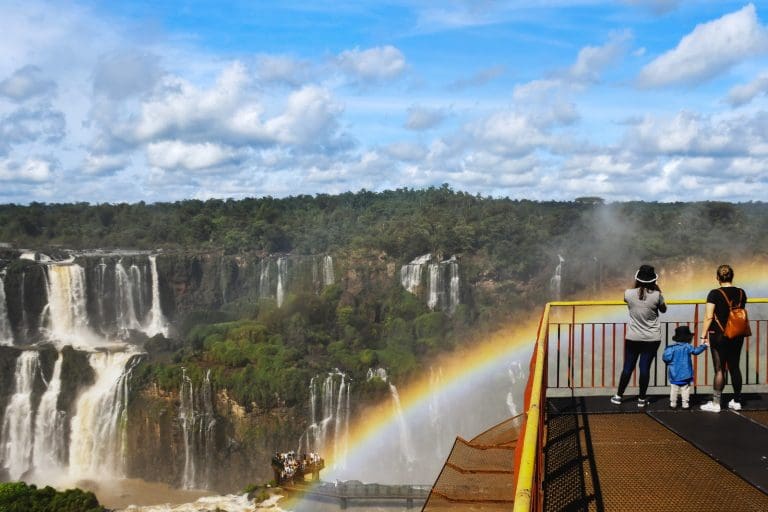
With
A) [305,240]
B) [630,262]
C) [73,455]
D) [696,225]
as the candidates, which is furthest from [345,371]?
[696,225]

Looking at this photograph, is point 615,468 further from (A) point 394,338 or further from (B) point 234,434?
(A) point 394,338

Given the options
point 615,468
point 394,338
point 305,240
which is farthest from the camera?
point 305,240

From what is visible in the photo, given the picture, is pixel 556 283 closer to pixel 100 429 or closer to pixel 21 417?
pixel 100 429

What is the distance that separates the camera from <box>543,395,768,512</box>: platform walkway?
5.13 meters

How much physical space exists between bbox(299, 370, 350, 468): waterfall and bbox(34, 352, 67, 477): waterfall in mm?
14188

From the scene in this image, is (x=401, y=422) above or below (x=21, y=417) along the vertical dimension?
below

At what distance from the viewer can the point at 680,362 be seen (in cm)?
738

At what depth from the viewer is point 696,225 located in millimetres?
54938

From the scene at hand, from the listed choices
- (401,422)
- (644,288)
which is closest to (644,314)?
(644,288)

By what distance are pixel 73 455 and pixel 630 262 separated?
41.6 m

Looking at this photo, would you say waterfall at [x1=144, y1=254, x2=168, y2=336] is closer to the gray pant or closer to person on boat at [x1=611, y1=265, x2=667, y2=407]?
person on boat at [x1=611, y1=265, x2=667, y2=407]

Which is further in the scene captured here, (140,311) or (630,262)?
(630,262)

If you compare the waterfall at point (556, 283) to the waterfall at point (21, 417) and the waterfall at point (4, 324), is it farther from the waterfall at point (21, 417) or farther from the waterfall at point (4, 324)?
the waterfall at point (4, 324)

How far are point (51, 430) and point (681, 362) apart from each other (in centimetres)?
3948
